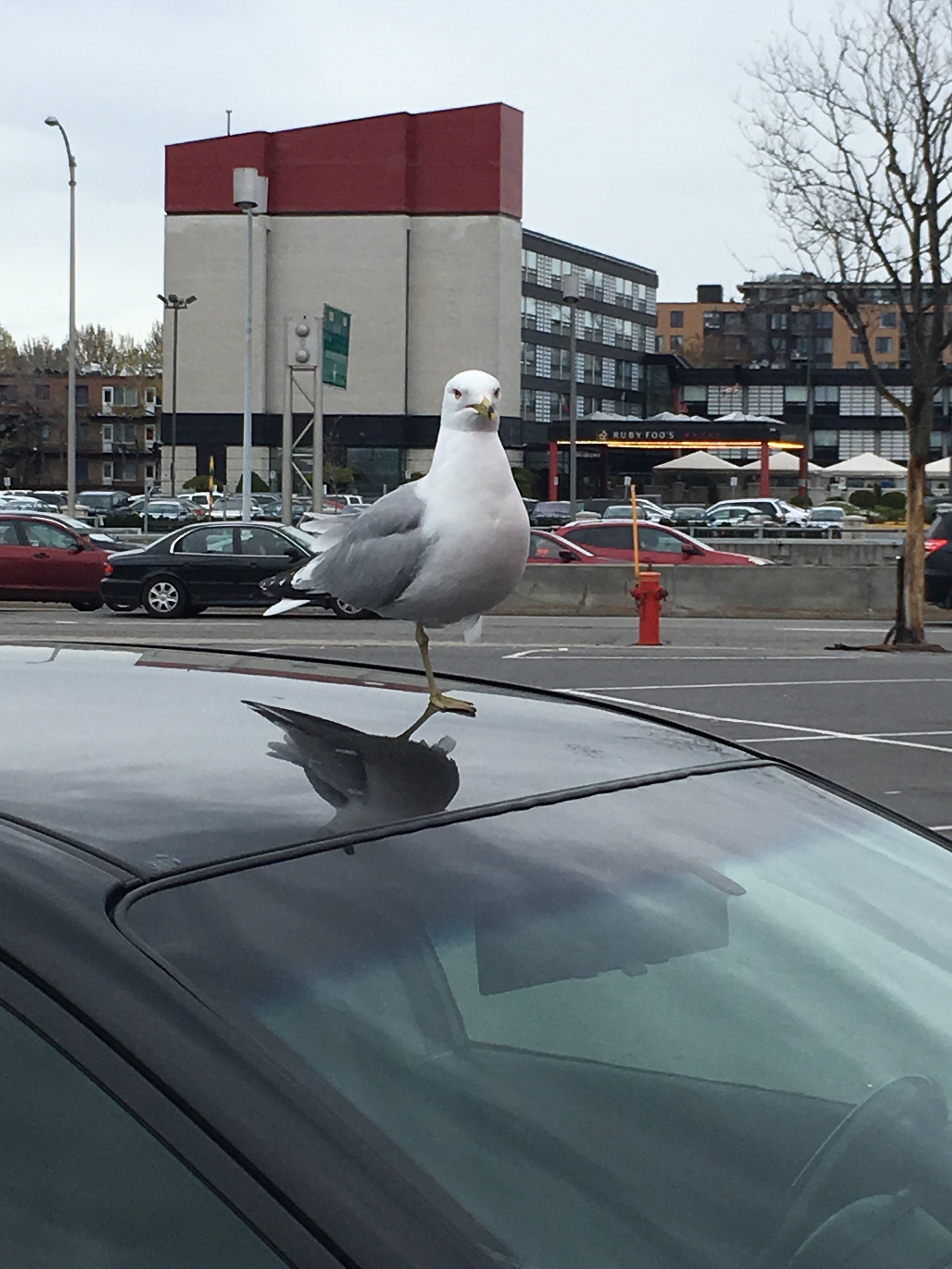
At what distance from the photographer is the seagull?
4.57m

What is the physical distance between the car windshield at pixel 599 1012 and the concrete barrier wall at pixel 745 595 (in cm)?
2409

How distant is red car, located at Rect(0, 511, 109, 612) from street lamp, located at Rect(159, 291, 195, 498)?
4929 centimetres

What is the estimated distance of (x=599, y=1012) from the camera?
1.79 m

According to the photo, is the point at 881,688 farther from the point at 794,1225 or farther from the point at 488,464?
the point at 794,1225

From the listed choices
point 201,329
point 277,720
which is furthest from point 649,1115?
point 201,329

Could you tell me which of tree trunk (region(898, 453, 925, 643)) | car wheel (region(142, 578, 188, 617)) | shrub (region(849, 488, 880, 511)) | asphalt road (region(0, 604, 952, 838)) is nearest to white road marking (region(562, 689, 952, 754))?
asphalt road (region(0, 604, 952, 838))

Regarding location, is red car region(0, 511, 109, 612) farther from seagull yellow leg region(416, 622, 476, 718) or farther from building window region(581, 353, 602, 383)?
building window region(581, 353, 602, 383)

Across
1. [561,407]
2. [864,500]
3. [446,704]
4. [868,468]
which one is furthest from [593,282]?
[446,704]

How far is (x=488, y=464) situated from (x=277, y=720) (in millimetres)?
2528

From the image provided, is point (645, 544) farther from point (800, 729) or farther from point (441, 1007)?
point (441, 1007)

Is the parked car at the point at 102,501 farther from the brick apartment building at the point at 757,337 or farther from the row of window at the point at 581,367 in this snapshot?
the brick apartment building at the point at 757,337

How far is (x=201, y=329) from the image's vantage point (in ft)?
269

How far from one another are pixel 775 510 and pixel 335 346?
25.5 metres

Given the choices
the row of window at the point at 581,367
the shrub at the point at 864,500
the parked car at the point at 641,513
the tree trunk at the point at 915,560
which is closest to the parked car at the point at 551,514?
the parked car at the point at 641,513
